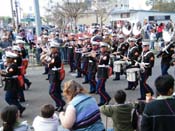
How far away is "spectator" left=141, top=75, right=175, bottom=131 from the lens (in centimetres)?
381

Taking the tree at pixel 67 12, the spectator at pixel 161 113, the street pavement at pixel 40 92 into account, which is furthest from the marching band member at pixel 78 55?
the tree at pixel 67 12

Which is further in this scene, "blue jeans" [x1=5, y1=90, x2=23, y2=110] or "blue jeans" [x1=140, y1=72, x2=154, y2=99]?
"blue jeans" [x1=140, y1=72, x2=154, y2=99]

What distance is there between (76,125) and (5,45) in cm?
1513

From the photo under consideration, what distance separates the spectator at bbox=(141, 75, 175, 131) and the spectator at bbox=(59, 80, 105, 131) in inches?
33.7

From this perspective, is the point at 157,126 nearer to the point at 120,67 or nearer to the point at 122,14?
the point at 120,67

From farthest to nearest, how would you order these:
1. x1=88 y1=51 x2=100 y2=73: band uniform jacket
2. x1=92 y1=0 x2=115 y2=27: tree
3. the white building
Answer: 1. x1=92 y1=0 x2=115 y2=27: tree
2. the white building
3. x1=88 y1=51 x2=100 y2=73: band uniform jacket

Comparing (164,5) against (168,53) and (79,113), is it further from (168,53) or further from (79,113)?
(79,113)

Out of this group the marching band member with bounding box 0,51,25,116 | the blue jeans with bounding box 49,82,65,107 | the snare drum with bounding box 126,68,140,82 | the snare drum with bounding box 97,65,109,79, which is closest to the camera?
the marching band member with bounding box 0,51,25,116

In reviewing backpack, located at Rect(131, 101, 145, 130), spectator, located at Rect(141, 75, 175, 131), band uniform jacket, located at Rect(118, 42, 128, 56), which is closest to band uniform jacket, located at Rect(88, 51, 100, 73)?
band uniform jacket, located at Rect(118, 42, 128, 56)

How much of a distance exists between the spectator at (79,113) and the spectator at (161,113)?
2.81 feet

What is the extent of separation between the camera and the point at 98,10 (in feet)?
168

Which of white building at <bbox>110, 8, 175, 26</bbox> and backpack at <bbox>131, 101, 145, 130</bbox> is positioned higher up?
white building at <bbox>110, 8, 175, 26</bbox>

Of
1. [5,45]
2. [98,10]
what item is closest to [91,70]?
[5,45]

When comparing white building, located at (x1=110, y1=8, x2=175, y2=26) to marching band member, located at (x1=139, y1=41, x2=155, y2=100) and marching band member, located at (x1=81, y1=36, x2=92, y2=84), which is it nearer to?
marching band member, located at (x1=81, y1=36, x2=92, y2=84)
